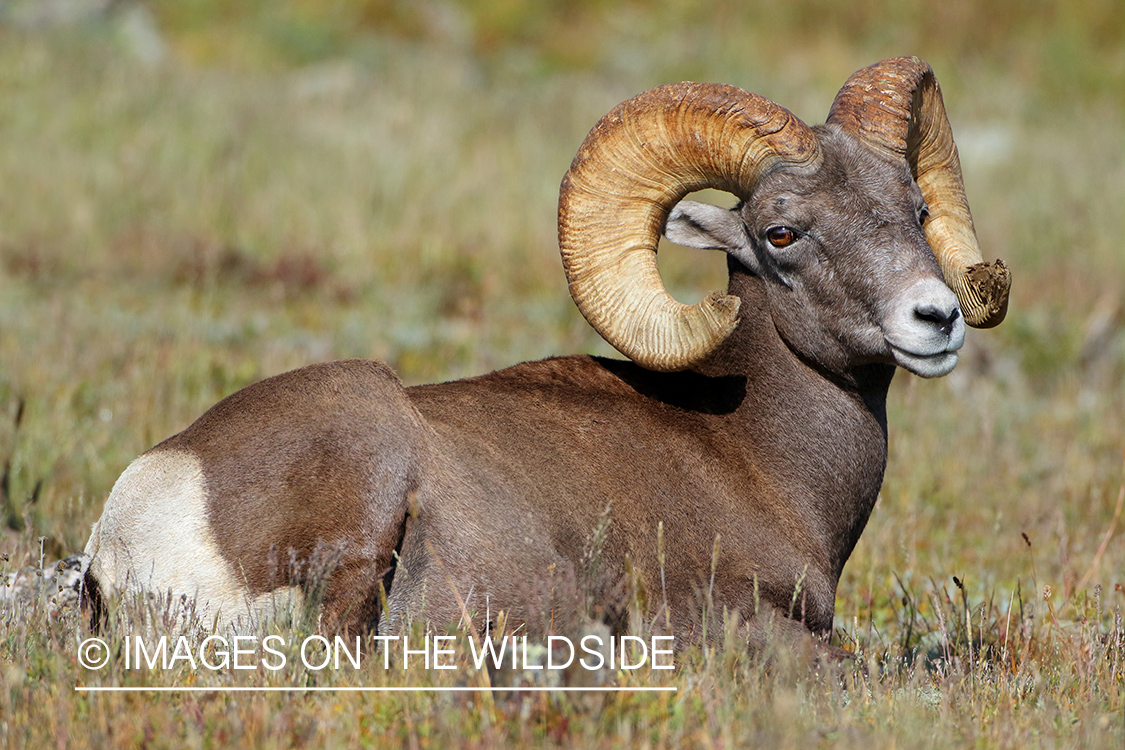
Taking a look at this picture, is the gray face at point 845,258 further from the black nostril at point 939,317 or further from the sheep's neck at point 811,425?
the sheep's neck at point 811,425

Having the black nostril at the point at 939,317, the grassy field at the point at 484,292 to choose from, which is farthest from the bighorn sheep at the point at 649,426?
the grassy field at the point at 484,292

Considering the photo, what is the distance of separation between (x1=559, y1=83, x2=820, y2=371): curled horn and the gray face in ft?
0.55

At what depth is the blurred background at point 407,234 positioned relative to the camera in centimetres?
801

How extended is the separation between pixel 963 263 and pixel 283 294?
8.67 metres

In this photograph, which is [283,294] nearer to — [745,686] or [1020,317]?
[1020,317]

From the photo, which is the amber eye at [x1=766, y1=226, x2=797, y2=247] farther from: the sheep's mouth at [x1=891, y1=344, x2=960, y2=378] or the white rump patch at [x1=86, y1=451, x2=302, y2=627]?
the white rump patch at [x1=86, y1=451, x2=302, y2=627]

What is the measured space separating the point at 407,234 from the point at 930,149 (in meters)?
9.38

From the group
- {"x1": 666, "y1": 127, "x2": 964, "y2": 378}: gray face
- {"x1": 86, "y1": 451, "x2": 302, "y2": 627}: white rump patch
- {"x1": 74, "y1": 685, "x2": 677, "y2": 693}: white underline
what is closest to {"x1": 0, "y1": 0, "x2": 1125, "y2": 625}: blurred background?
{"x1": 86, "y1": 451, "x2": 302, "y2": 627}: white rump patch

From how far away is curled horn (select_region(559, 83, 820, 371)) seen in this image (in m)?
5.18

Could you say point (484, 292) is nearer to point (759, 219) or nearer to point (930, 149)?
point (930, 149)

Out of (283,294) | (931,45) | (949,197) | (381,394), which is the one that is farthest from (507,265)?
(931,45)

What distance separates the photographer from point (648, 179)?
5.35m

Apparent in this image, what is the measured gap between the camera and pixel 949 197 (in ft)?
19.7
